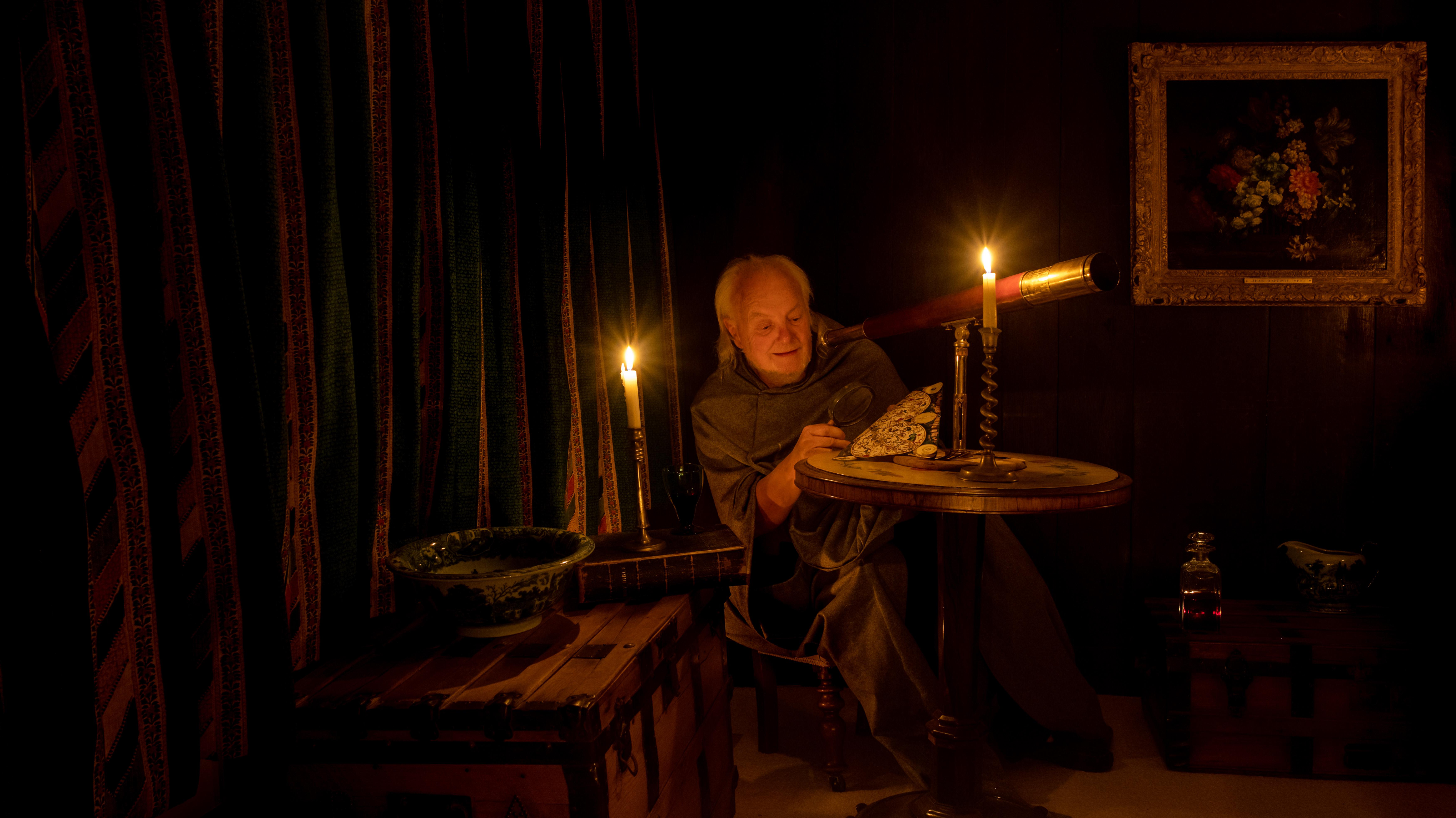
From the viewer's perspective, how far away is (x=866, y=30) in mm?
2363

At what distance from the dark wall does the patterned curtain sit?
2.70 feet

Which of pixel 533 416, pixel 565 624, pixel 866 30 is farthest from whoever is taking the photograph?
pixel 866 30

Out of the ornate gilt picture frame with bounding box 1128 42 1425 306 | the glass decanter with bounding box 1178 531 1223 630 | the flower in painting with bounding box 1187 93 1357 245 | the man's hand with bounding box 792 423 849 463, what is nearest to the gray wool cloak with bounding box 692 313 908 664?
the man's hand with bounding box 792 423 849 463

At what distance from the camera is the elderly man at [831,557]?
1.78 metres

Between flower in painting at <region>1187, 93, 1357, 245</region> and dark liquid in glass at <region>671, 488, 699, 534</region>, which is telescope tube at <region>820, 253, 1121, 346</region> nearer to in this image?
dark liquid in glass at <region>671, 488, 699, 534</region>

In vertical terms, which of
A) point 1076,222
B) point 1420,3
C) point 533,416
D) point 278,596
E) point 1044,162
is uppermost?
point 1420,3

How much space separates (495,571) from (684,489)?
0.38m

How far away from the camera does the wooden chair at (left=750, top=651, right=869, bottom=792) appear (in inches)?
72.3

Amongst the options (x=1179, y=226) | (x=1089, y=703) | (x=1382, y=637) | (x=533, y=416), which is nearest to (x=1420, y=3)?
A: (x=1179, y=226)

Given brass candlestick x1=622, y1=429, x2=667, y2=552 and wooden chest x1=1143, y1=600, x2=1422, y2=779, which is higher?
brass candlestick x1=622, y1=429, x2=667, y2=552

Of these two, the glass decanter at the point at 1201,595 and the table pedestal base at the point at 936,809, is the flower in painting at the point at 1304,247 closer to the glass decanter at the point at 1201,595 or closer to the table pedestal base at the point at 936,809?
the glass decanter at the point at 1201,595

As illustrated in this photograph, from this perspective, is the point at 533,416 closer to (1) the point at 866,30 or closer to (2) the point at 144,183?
(2) the point at 144,183

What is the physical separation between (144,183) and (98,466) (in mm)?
297

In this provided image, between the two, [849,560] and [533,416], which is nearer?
[533,416]
